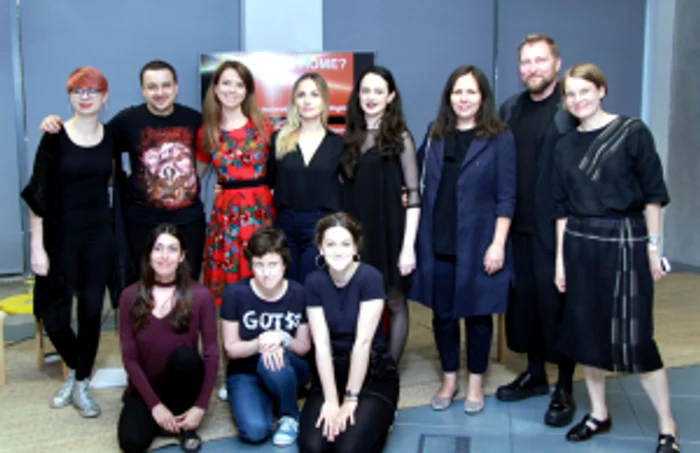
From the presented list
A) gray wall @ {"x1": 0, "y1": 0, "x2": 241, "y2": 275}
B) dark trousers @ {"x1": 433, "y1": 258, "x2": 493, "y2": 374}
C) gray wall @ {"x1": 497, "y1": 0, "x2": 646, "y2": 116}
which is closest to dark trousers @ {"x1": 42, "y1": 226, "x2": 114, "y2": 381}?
dark trousers @ {"x1": 433, "y1": 258, "x2": 493, "y2": 374}

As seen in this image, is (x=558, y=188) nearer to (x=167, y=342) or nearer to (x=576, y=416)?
(x=576, y=416)

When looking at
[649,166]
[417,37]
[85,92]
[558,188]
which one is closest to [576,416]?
[558,188]

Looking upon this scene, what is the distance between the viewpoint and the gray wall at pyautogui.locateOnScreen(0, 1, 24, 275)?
5.25 meters

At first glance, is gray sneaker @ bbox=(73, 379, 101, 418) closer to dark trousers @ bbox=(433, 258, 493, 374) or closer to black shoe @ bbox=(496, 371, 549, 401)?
dark trousers @ bbox=(433, 258, 493, 374)

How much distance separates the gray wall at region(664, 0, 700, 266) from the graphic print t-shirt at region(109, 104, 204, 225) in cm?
478

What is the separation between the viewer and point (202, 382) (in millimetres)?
2660

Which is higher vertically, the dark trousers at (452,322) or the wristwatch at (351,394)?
the dark trousers at (452,322)

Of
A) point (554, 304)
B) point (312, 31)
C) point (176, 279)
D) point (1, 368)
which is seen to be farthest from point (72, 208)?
point (312, 31)

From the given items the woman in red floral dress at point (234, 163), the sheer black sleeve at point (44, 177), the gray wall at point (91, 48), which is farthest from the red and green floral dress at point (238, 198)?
the gray wall at point (91, 48)

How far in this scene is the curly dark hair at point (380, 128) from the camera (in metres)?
2.84

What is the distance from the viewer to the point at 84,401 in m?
2.89

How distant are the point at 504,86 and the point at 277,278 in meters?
3.91

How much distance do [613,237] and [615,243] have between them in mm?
22

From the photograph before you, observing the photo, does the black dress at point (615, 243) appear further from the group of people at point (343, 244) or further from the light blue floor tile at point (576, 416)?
the light blue floor tile at point (576, 416)
